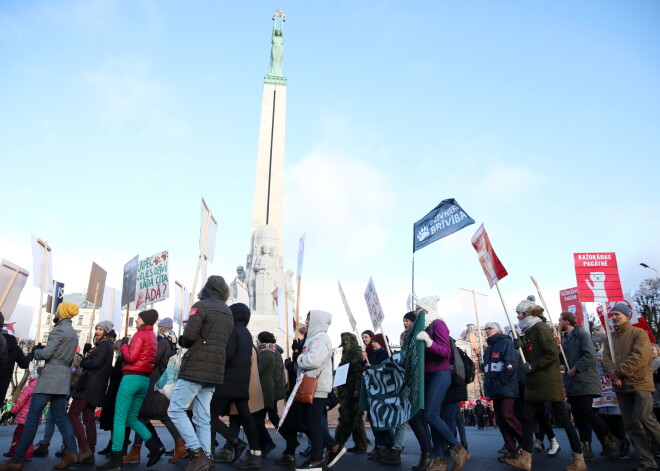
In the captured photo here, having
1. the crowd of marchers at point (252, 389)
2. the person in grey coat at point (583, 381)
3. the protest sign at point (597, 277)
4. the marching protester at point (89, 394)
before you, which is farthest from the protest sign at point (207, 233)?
the protest sign at point (597, 277)

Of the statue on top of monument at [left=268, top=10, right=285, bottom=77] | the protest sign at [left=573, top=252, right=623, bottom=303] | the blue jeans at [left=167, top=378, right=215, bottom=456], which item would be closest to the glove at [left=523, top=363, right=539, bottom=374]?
the blue jeans at [left=167, top=378, right=215, bottom=456]

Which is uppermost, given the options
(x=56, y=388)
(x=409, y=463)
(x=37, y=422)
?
(x=56, y=388)

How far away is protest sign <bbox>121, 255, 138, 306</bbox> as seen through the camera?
969 cm

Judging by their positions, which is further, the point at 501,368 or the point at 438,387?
the point at 501,368

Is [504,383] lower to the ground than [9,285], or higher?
lower

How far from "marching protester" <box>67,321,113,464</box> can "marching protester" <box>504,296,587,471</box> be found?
445 cm

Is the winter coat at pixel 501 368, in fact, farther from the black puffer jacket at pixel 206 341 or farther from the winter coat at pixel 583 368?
the black puffer jacket at pixel 206 341

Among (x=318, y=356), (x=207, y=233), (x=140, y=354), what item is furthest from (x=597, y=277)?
(x=140, y=354)

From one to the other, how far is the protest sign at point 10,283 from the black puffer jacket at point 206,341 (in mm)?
3972

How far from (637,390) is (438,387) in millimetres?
2138

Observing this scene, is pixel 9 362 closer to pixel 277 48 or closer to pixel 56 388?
pixel 56 388

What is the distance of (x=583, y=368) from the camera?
6324mm

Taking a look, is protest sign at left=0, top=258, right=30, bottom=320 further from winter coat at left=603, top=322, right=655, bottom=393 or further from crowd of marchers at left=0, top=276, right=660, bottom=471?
winter coat at left=603, top=322, right=655, bottom=393

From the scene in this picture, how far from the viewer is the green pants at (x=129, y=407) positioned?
5.20 metres
